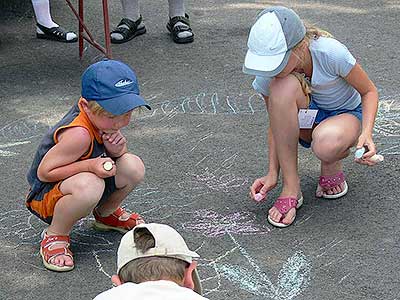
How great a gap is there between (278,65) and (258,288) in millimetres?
789

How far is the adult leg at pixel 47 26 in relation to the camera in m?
5.62

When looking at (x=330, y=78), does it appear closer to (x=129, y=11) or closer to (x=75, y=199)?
(x=75, y=199)

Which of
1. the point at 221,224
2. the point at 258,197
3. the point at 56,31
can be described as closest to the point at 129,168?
the point at 221,224

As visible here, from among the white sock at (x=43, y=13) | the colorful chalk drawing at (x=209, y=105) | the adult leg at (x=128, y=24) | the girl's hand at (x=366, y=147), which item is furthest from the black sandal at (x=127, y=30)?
the girl's hand at (x=366, y=147)

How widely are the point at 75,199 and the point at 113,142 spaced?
0.77 feet

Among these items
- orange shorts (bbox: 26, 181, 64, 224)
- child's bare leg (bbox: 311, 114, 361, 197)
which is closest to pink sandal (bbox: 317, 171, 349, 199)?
child's bare leg (bbox: 311, 114, 361, 197)

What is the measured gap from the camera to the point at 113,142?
306cm

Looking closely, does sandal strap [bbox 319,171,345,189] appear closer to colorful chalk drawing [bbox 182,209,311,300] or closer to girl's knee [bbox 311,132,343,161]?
girl's knee [bbox 311,132,343,161]

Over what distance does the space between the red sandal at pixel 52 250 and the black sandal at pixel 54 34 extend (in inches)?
107

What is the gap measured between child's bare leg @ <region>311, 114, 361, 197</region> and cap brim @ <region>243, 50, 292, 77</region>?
0.99 feet

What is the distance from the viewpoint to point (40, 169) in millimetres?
3037

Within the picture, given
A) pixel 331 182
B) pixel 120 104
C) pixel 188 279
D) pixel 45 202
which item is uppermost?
pixel 188 279

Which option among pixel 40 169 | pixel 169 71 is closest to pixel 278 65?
pixel 40 169

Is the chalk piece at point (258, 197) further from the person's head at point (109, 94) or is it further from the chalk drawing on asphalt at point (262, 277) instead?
the person's head at point (109, 94)
